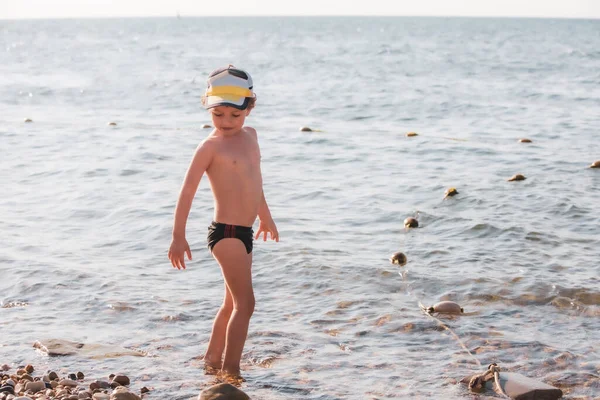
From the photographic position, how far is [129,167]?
13875mm

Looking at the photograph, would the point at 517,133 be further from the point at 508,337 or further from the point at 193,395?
the point at 193,395

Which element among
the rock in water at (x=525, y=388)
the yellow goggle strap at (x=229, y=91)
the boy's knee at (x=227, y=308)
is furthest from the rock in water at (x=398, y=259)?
the yellow goggle strap at (x=229, y=91)

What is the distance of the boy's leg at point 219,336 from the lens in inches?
214

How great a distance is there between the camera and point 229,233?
5.12m

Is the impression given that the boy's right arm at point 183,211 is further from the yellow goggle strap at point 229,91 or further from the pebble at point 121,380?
the pebble at point 121,380

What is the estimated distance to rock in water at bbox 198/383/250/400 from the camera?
16.1 feet

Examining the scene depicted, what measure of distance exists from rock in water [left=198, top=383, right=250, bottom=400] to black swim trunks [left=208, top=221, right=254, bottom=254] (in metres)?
0.85

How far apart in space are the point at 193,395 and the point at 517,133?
1437 centimetres

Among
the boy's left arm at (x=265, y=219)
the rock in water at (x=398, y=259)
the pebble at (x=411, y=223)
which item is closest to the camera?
the boy's left arm at (x=265, y=219)

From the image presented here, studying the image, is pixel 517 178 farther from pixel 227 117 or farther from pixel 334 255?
pixel 227 117

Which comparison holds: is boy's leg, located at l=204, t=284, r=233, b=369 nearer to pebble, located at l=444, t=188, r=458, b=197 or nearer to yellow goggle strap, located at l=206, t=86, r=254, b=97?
yellow goggle strap, located at l=206, t=86, r=254, b=97

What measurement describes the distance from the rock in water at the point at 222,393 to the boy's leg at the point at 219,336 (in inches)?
23.7

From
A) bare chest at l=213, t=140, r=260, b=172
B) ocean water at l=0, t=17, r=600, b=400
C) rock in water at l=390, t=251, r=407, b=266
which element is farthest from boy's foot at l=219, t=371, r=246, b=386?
rock in water at l=390, t=251, r=407, b=266

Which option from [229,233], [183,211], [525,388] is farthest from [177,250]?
[525,388]
